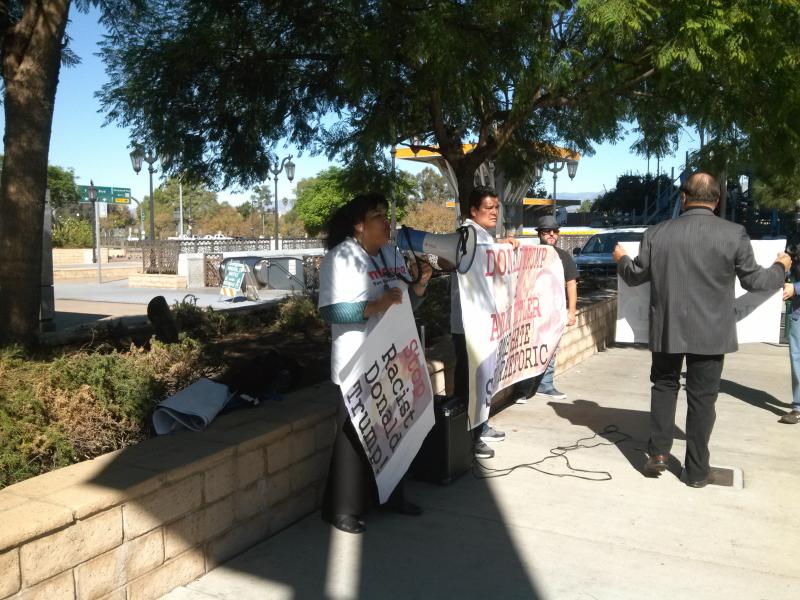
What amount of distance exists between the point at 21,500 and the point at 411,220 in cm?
6926

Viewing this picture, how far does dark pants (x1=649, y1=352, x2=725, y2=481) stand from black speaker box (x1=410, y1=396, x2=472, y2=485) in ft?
4.20

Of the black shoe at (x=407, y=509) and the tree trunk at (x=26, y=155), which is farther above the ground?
the tree trunk at (x=26, y=155)

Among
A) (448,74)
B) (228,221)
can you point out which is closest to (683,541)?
(448,74)

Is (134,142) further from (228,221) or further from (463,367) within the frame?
(228,221)

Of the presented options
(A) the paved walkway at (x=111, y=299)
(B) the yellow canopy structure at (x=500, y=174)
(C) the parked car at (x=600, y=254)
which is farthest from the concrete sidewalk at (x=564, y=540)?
(C) the parked car at (x=600, y=254)

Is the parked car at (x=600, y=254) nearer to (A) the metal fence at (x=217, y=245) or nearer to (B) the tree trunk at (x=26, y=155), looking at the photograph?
(B) the tree trunk at (x=26, y=155)

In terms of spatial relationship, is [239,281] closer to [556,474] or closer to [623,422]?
[623,422]

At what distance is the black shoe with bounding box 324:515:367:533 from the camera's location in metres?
4.24

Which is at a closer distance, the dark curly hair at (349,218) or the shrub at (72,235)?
the dark curly hair at (349,218)

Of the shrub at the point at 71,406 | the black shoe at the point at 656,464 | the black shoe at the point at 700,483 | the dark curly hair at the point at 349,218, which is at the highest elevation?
the dark curly hair at the point at 349,218

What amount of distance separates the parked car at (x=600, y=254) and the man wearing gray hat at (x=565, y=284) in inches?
427

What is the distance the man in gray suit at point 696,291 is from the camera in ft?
15.6

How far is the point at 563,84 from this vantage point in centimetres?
791

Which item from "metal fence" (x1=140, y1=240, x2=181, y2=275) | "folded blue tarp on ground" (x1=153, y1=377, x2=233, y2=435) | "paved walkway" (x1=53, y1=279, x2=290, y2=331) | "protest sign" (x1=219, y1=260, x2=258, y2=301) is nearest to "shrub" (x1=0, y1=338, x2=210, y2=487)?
"folded blue tarp on ground" (x1=153, y1=377, x2=233, y2=435)
